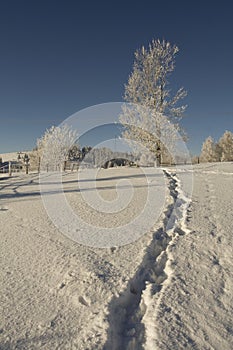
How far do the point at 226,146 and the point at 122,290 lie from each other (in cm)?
5154

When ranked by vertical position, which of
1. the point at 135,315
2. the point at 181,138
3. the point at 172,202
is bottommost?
the point at 135,315

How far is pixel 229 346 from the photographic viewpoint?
79.5 inches

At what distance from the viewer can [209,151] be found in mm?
52281

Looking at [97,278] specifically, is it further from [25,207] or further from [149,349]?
[25,207]

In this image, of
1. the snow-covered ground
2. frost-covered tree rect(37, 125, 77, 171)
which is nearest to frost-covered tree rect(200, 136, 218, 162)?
frost-covered tree rect(37, 125, 77, 171)

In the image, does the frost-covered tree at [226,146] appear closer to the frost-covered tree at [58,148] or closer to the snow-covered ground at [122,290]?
the frost-covered tree at [58,148]

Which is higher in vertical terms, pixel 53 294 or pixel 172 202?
pixel 172 202

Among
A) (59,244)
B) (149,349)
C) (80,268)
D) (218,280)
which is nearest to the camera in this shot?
(149,349)

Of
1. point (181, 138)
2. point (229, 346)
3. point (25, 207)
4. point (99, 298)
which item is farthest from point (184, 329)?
point (181, 138)

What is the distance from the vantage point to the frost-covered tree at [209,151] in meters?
51.5

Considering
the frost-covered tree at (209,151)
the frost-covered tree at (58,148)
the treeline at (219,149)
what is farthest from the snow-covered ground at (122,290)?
the frost-covered tree at (209,151)

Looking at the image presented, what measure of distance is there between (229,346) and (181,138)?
2069 centimetres

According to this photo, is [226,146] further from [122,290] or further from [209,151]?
[122,290]


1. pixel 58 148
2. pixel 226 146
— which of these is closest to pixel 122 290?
pixel 58 148
